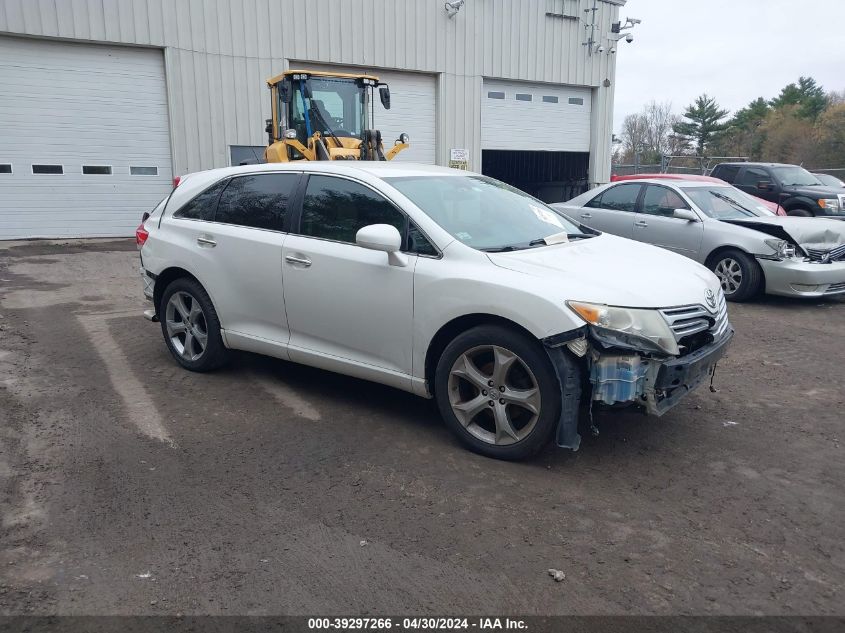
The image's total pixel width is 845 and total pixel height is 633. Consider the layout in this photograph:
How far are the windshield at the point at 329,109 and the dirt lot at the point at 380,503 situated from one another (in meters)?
7.82

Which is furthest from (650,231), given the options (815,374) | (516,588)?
(516,588)

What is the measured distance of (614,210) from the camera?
1012cm

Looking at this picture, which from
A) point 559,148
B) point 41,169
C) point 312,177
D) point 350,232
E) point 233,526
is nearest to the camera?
point 233,526

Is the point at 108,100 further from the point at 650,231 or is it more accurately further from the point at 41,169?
the point at 650,231

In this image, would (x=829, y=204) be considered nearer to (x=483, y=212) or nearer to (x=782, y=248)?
(x=782, y=248)

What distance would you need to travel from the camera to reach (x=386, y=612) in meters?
2.71

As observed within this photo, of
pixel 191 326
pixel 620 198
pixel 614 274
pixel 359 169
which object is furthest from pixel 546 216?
pixel 620 198

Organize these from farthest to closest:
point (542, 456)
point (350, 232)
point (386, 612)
Answer: point (350, 232), point (542, 456), point (386, 612)

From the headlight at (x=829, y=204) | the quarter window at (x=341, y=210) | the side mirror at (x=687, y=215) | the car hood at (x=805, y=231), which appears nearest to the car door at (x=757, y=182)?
the headlight at (x=829, y=204)

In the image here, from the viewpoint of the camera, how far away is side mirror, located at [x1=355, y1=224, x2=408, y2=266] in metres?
4.14

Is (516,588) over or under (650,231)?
under

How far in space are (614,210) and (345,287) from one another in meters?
6.64

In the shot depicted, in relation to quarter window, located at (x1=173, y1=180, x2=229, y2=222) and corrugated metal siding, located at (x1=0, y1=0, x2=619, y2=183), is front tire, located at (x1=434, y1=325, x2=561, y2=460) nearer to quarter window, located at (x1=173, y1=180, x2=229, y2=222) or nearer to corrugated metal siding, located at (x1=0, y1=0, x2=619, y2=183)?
quarter window, located at (x1=173, y1=180, x2=229, y2=222)

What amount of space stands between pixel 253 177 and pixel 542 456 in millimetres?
2978
